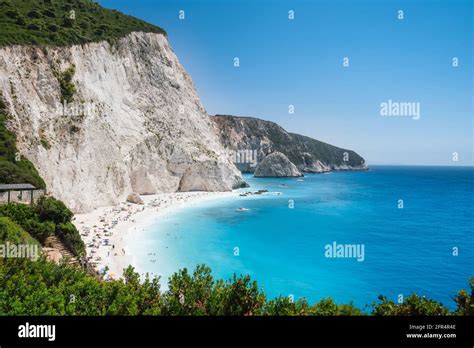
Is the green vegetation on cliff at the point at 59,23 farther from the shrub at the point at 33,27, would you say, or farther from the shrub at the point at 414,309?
the shrub at the point at 414,309

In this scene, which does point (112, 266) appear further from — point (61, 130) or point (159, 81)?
point (159, 81)

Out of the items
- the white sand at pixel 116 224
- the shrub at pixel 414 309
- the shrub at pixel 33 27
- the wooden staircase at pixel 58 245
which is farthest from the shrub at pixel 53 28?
the shrub at pixel 414 309

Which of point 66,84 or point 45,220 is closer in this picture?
point 45,220

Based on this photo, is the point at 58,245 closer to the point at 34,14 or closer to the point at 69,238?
the point at 69,238

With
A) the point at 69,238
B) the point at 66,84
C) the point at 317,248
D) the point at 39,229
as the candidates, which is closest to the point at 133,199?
the point at 66,84

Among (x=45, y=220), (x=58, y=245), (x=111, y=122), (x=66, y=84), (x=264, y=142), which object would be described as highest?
(x=264, y=142)
